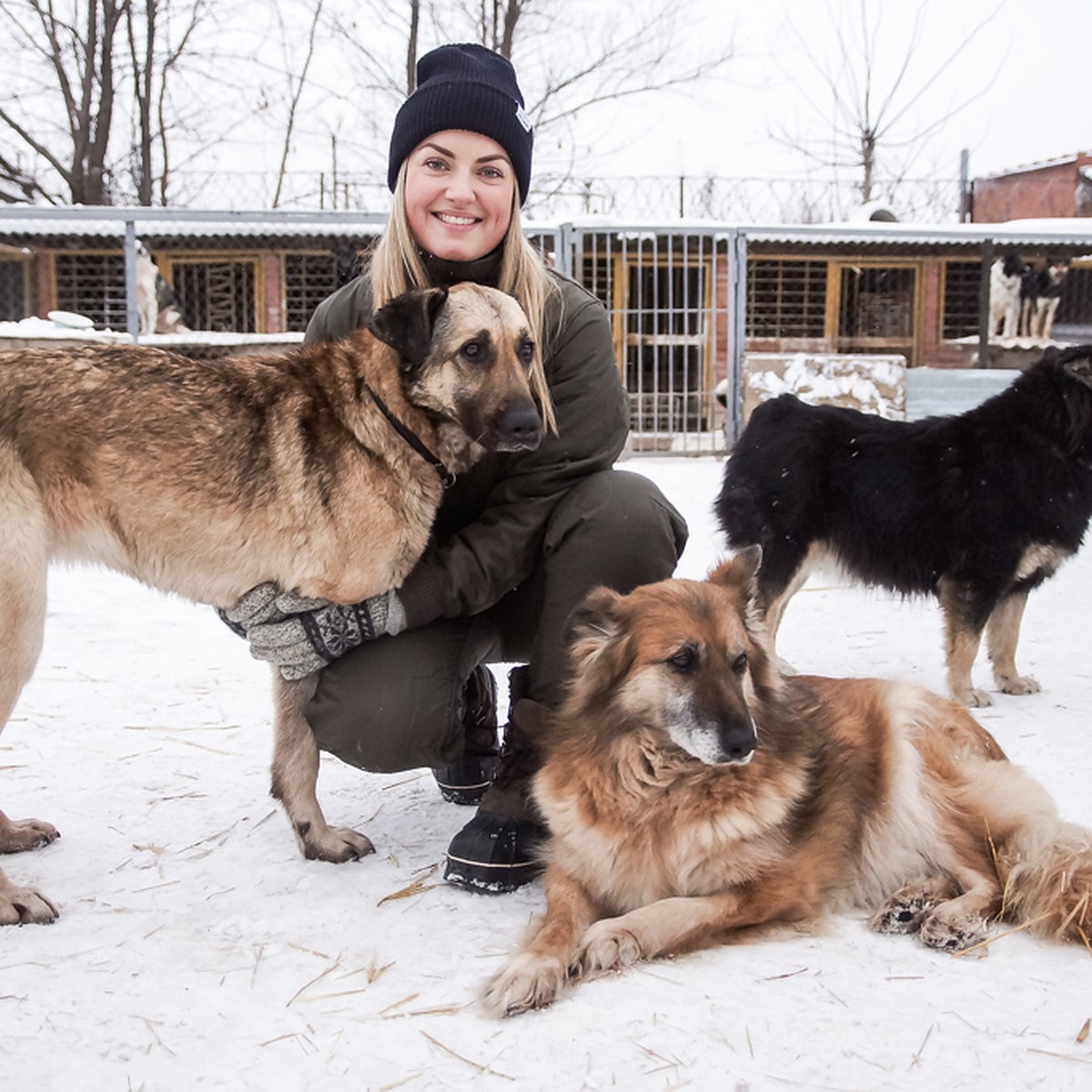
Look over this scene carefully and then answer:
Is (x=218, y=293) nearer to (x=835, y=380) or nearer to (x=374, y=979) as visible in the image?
(x=835, y=380)

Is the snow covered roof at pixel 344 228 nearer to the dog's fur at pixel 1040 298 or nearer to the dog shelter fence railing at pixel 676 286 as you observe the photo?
the dog shelter fence railing at pixel 676 286

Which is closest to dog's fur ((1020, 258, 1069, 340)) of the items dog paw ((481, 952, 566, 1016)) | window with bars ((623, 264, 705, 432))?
window with bars ((623, 264, 705, 432))

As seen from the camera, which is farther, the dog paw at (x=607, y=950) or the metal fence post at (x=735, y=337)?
the metal fence post at (x=735, y=337)

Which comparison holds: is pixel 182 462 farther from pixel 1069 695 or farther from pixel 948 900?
pixel 1069 695

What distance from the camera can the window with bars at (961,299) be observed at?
47.8 ft

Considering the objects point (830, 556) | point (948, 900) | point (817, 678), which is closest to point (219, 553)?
point (817, 678)

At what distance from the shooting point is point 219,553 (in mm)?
2422

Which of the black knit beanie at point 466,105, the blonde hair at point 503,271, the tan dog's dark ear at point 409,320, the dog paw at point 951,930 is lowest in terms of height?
the dog paw at point 951,930

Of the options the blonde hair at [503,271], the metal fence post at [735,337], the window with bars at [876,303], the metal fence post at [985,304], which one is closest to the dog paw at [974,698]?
the blonde hair at [503,271]

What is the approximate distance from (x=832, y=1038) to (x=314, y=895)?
1171 mm

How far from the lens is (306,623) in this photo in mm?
2492

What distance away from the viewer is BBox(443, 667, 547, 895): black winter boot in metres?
2.36

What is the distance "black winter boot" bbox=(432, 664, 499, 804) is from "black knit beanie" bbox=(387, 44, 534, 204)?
1.50 meters

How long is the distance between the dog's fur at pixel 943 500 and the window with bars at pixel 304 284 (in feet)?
32.5
